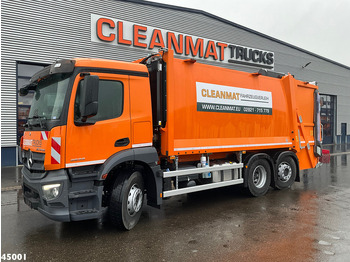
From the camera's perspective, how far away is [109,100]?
446 cm

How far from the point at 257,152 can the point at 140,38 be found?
33.1 feet

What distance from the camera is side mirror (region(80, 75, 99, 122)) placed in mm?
3918

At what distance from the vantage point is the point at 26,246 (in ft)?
13.3

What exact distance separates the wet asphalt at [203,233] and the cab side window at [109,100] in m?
1.97

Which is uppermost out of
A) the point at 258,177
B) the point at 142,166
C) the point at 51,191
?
the point at 142,166

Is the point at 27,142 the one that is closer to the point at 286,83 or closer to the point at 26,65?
the point at 286,83

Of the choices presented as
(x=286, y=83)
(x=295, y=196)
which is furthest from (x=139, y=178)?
(x=286, y=83)

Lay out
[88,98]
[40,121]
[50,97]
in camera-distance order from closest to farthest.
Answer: [88,98] < [40,121] < [50,97]

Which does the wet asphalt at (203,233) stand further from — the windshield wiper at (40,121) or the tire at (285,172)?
the windshield wiper at (40,121)

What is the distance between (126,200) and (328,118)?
27324 millimetres

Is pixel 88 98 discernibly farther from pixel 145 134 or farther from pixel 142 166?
pixel 142 166

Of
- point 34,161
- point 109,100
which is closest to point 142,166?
point 109,100

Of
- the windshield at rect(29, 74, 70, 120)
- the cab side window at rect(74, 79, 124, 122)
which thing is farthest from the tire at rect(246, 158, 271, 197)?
the windshield at rect(29, 74, 70, 120)

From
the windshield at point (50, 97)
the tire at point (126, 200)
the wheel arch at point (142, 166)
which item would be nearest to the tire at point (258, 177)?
the wheel arch at point (142, 166)
